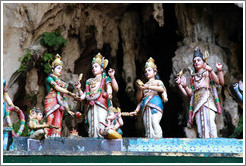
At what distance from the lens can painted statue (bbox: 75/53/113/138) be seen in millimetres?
5949

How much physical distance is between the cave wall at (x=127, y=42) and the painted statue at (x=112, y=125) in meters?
4.22

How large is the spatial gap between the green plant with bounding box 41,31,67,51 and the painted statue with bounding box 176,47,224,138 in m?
4.10

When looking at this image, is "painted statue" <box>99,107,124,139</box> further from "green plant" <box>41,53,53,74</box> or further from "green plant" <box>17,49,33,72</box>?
Answer: "green plant" <box>41,53,53,74</box>

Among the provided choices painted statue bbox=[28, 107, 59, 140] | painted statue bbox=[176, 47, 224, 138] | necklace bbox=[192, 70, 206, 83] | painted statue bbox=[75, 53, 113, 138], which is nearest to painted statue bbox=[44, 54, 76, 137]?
painted statue bbox=[75, 53, 113, 138]

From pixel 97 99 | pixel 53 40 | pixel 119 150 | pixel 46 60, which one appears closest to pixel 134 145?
pixel 119 150

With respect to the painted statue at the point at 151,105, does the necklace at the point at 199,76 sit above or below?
above

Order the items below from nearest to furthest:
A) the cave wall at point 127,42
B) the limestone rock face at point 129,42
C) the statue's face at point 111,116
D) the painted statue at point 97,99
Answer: the statue's face at point 111,116
the painted statue at point 97,99
the cave wall at point 127,42
the limestone rock face at point 129,42

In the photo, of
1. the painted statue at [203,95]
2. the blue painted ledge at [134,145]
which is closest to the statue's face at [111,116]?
the blue painted ledge at [134,145]

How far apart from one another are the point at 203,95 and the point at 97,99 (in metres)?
1.69

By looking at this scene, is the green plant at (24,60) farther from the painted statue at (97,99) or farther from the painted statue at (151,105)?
the painted statue at (151,105)

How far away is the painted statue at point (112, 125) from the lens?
476 centimetres

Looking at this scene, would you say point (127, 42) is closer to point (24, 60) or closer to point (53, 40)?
point (53, 40)

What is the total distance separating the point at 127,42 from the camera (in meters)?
11.4

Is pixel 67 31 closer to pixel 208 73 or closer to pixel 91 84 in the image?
pixel 91 84
